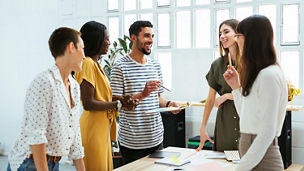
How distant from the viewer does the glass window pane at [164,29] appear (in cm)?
532

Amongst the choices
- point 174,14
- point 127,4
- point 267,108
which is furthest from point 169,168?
point 127,4

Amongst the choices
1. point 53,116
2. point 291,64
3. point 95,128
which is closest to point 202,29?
point 291,64

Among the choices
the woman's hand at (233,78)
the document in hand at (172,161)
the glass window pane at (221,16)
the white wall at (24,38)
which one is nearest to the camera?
the woman's hand at (233,78)

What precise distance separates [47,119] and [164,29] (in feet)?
12.1

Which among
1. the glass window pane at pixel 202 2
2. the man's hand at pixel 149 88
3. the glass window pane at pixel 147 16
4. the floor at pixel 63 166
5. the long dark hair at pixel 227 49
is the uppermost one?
the glass window pane at pixel 202 2

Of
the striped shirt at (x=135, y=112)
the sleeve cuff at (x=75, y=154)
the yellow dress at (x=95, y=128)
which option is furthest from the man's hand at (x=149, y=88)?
the sleeve cuff at (x=75, y=154)

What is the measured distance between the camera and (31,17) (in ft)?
19.6

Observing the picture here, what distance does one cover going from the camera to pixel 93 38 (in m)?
2.67

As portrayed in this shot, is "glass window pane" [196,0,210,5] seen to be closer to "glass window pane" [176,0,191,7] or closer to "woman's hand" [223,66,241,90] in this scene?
"glass window pane" [176,0,191,7]

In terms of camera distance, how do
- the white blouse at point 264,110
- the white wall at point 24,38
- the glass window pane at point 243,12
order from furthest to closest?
1. the white wall at point 24,38
2. the glass window pane at point 243,12
3. the white blouse at point 264,110

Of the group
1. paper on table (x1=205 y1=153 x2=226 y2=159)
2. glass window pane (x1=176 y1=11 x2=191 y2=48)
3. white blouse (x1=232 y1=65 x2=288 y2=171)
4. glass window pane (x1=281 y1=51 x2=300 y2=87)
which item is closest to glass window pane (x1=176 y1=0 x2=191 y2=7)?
glass window pane (x1=176 y1=11 x2=191 y2=48)

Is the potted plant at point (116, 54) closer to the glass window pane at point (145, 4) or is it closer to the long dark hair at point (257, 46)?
the glass window pane at point (145, 4)

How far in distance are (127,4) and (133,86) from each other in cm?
293

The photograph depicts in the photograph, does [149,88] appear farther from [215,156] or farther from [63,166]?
[63,166]
